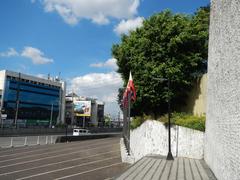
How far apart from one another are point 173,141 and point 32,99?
95.5 meters

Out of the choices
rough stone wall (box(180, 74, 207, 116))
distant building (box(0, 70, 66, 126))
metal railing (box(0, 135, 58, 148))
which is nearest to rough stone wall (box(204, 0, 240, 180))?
rough stone wall (box(180, 74, 207, 116))

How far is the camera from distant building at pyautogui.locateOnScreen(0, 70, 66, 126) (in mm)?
97750

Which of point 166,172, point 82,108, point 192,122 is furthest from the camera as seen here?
point 82,108

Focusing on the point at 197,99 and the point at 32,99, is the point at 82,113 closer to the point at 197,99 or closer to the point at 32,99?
the point at 32,99

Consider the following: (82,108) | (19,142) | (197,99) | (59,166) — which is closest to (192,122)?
(197,99)

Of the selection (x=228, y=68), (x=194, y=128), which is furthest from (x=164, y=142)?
(x=228, y=68)

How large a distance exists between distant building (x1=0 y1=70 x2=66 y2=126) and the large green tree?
2809 inches

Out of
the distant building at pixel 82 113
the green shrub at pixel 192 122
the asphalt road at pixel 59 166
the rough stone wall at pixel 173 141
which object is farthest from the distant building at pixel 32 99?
the green shrub at pixel 192 122

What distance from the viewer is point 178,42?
26.2 m

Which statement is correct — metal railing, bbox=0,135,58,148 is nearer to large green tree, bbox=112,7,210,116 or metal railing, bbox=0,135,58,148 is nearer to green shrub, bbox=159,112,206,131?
large green tree, bbox=112,7,210,116

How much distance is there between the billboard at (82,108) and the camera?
422 ft

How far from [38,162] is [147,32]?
1331 cm

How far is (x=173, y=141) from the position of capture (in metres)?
20.7

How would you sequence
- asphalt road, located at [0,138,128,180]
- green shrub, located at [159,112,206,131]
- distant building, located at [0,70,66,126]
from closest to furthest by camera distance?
1. asphalt road, located at [0,138,128,180]
2. green shrub, located at [159,112,206,131]
3. distant building, located at [0,70,66,126]
